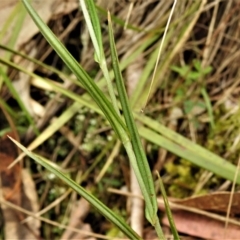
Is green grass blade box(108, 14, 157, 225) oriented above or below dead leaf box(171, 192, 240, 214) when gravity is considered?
above

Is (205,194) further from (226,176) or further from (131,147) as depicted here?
(131,147)

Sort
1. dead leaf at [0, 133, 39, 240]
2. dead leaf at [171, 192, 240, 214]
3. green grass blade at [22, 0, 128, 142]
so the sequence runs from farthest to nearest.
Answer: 1. dead leaf at [0, 133, 39, 240]
2. dead leaf at [171, 192, 240, 214]
3. green grass blade at [22, 0, 128, 142]

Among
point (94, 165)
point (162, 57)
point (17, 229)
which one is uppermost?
point (162, 57)

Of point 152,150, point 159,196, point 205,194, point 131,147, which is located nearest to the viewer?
point 131,147

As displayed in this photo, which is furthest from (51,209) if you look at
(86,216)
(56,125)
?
(56,125)

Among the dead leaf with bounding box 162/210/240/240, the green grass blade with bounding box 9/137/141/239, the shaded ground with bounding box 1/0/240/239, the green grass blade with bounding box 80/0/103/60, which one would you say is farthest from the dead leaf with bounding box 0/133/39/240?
the green grass blade with bounding box 80/0/103/60

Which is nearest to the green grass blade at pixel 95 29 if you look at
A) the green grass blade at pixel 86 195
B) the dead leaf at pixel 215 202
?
the green grass blade at pixel 86 195

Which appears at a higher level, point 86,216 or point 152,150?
point 152,150

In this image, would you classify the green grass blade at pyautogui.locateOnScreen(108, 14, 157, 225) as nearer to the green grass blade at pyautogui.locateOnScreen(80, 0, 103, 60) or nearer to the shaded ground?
the green grass blade at pyautogui.locateOnScreen(80, 0, 103, 60)
